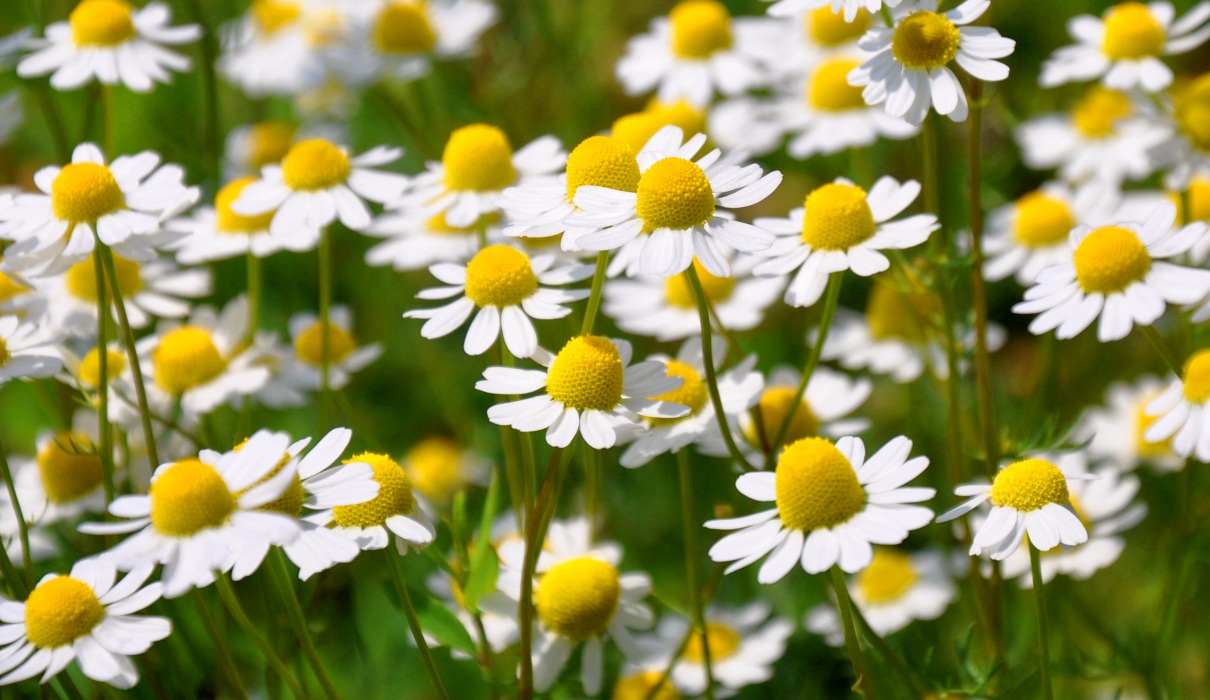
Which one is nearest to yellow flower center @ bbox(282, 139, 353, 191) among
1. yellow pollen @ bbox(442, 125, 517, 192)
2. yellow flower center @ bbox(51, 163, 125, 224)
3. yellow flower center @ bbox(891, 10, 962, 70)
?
yellow pollen @ bbox(442, 125, 517, 192)

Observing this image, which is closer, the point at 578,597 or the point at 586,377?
the point at 586,377

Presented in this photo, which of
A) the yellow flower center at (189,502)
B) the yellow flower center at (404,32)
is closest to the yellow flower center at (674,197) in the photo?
the yellow flower center at (189,502)

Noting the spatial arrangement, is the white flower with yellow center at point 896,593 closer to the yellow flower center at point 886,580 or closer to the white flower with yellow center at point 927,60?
the yellow flower center at point 886,580

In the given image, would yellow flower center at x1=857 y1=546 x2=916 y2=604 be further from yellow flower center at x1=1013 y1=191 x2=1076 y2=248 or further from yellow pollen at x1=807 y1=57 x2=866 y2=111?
yellow pollen at x1=807 y1=57 x2=866 y2=111

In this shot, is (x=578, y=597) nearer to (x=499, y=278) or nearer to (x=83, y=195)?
(x=499, y=278)

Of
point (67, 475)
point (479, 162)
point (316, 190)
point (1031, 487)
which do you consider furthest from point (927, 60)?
point (67, 475)
